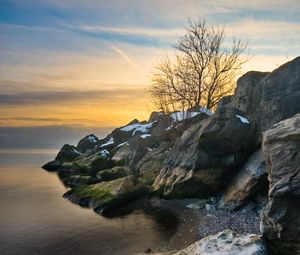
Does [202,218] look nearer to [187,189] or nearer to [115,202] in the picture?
[187,189]

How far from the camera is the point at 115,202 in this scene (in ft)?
107

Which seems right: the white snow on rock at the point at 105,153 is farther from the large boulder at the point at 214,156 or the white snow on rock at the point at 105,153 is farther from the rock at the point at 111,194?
the large boulder at the point at 214,156

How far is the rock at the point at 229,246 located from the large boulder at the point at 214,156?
52.2 ft

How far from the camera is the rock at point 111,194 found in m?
32.6

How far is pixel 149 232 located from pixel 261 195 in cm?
816

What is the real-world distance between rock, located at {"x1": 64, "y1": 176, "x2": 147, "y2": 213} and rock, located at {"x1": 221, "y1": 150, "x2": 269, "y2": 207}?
8.82 metres

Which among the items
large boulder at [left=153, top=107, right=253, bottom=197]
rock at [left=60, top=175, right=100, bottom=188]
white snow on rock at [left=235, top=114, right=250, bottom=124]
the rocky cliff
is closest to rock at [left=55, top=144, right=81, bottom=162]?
rock at [left=60, top=175, right=100, bottom=188]

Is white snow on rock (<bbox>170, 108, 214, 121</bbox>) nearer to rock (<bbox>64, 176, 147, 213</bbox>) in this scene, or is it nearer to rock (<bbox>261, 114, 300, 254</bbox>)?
rock (<bbox>64, 176, 147, 213</bbox>)

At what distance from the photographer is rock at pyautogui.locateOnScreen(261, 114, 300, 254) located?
1374 cm

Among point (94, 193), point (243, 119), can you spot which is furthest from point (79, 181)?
point (243, 119)

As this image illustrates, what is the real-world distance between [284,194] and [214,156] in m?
17.1

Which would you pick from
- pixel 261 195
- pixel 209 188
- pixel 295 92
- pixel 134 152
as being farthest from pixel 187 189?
pixel 134 152

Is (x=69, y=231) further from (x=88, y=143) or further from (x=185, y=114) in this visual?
(x=88, y=143)

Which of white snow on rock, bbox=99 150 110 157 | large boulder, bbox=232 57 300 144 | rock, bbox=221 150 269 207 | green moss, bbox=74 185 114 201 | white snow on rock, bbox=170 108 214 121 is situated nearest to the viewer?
rock, bbox=221 150 269 207
